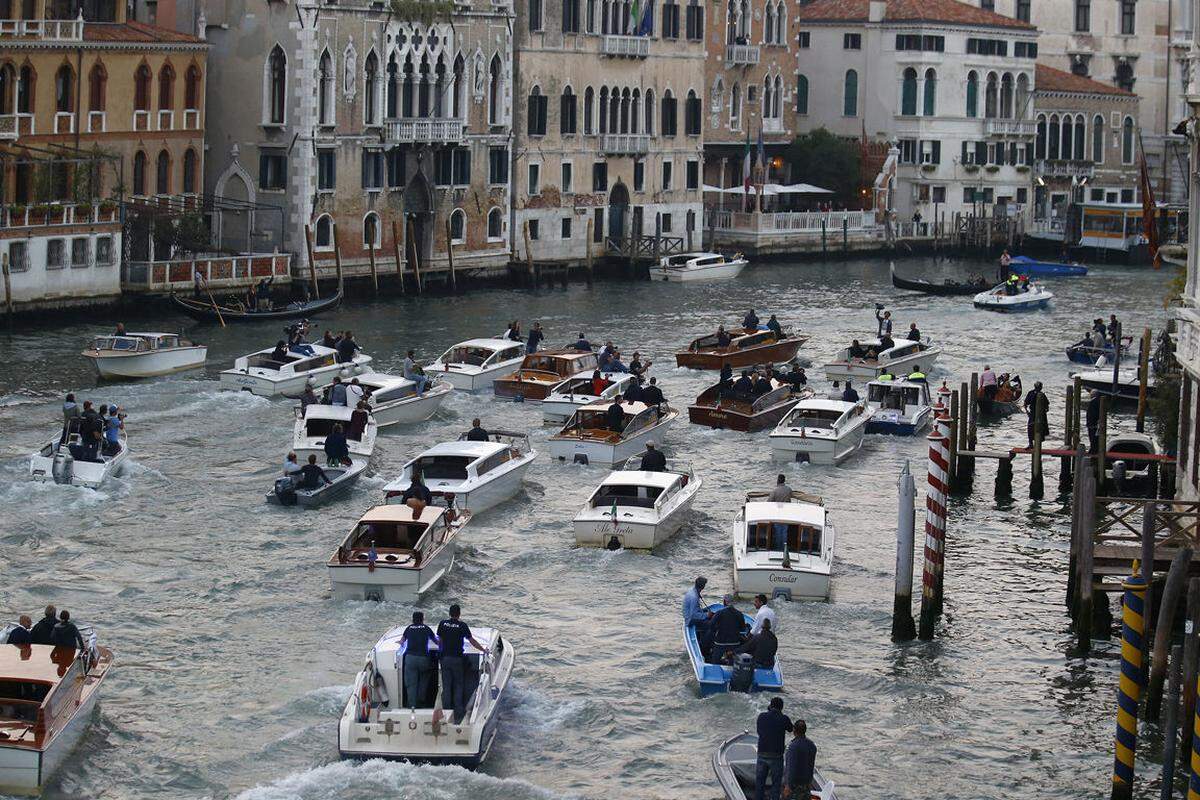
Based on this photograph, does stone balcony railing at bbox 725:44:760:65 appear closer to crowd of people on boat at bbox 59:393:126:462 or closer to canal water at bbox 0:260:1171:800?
canal water at bbox 0:260:1171:800

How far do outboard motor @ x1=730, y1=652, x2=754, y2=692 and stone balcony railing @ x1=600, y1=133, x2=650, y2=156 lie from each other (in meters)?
51.9

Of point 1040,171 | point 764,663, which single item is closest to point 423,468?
point 764,663

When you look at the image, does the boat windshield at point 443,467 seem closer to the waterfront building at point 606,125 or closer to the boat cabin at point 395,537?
the boat cabin at point 395,537

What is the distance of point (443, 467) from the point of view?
35.3 metres

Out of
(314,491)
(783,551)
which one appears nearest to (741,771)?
(783,551)

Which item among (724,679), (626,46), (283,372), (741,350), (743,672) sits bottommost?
(724,679)

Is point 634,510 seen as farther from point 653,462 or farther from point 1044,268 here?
point 1044,268

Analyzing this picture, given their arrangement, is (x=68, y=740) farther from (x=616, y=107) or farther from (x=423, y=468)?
(x=616, y=107)

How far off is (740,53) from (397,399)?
43.8m

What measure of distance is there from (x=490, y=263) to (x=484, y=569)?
3984 centimetres

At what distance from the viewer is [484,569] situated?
31.8 m

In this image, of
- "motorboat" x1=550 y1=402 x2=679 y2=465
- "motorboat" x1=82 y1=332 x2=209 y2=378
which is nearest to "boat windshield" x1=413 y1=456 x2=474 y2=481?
"motorboat" x1=550 y1=402 x2=679 y2=465

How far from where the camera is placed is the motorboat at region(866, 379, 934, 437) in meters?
43.8

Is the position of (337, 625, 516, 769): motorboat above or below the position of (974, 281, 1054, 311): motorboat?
below
